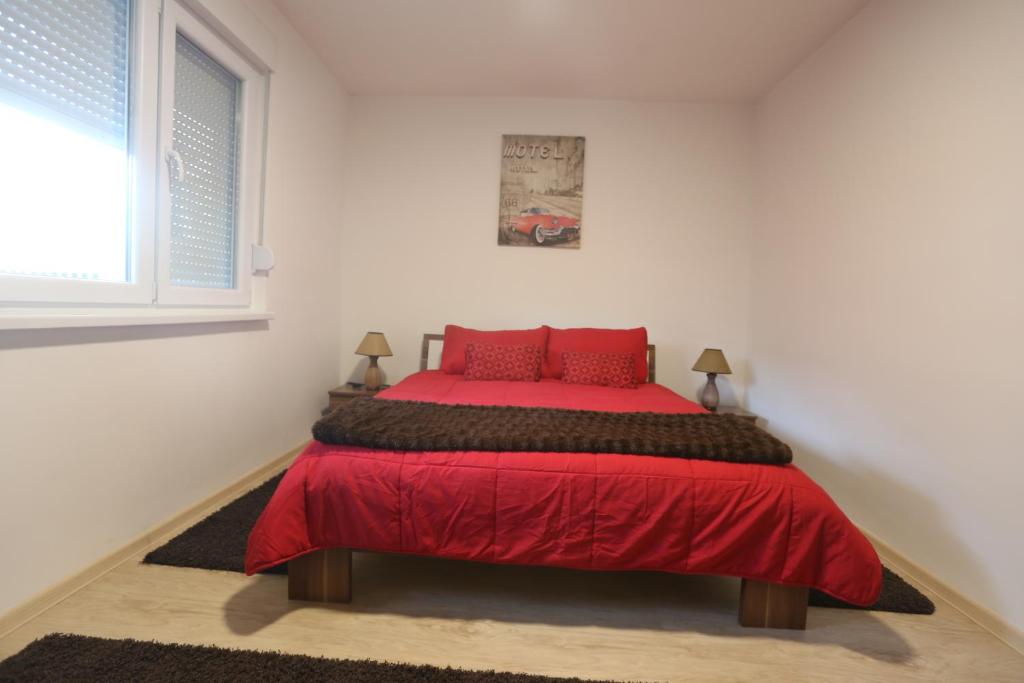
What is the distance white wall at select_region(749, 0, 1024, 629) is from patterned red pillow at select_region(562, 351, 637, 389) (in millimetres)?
980

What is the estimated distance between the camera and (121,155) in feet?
6.16

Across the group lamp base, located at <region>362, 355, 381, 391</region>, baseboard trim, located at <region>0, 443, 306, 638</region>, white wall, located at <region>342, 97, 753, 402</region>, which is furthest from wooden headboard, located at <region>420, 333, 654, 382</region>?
baseboard trim, located at <region>0, 443, 306, 638</region>

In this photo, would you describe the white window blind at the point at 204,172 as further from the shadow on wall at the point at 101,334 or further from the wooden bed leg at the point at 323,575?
the wooden bed leg at the point at 323,575

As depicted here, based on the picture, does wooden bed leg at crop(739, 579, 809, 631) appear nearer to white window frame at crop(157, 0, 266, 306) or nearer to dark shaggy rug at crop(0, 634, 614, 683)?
dark shaggy rug at crop(0, 634, 614, 683)

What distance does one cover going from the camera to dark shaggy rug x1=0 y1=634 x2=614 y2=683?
1310 millimetres

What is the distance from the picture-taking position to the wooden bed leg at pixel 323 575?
1.68m

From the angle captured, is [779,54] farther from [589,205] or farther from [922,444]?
[922,444]

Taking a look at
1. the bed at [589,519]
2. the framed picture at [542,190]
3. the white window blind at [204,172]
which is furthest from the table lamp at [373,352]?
the bed at [589,519]

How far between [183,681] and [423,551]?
67 centimetres

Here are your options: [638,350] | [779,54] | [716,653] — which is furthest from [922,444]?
[779,54]

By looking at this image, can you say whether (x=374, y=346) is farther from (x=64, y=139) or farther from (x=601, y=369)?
(x=64, y=139)

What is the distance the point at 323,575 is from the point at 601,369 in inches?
79.6

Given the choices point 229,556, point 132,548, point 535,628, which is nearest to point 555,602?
point 535,628

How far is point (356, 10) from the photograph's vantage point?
8.84 feet
